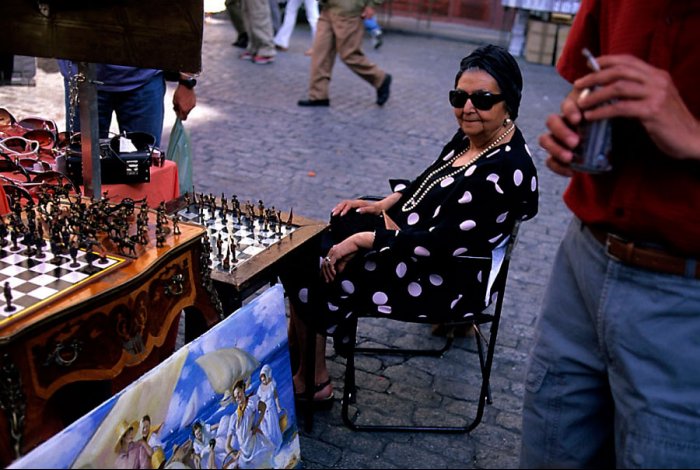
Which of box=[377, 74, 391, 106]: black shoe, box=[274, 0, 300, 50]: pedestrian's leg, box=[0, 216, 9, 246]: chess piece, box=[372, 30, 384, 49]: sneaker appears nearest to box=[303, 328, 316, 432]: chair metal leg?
box=[0, 216, 9, 246]: chess piece

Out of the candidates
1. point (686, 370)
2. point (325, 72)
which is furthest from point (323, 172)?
point (686, 370)

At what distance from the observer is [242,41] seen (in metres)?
11.4

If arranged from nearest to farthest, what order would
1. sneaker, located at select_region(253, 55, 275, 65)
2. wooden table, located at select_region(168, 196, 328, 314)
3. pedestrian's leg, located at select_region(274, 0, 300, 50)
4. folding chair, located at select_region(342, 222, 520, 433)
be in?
wooden table, located at select_region(168, 196, 328, 314), folding chair, located at select_region(342, 222, 520, 433), sneaker, located at select_region(253, 55, 275, 65), pedestrian's leg, located at select_region(274, 0, 300, 50)

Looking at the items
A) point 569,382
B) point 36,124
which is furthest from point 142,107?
point 569,382

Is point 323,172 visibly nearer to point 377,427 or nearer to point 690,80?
point 377,427

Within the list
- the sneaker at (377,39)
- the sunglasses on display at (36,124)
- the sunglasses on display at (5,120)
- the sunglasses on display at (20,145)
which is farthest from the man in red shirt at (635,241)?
the sneaker at (377,39)

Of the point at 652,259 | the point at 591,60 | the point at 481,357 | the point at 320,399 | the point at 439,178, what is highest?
the point at 591,60

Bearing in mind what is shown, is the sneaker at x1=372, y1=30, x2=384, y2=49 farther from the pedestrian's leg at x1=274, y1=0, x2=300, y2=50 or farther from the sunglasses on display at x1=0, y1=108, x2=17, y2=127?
the sunglasses on display at x1=0, y1=108, x2=17, y2=127

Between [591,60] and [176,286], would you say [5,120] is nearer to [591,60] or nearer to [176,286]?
[176,286]

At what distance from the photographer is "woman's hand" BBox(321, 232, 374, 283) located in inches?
116

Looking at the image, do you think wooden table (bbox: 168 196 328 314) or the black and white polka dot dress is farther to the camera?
the black and white polka dot dress

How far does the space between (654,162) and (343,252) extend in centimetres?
153

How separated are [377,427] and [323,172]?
3479mm

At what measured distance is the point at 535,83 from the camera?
35.1ft
